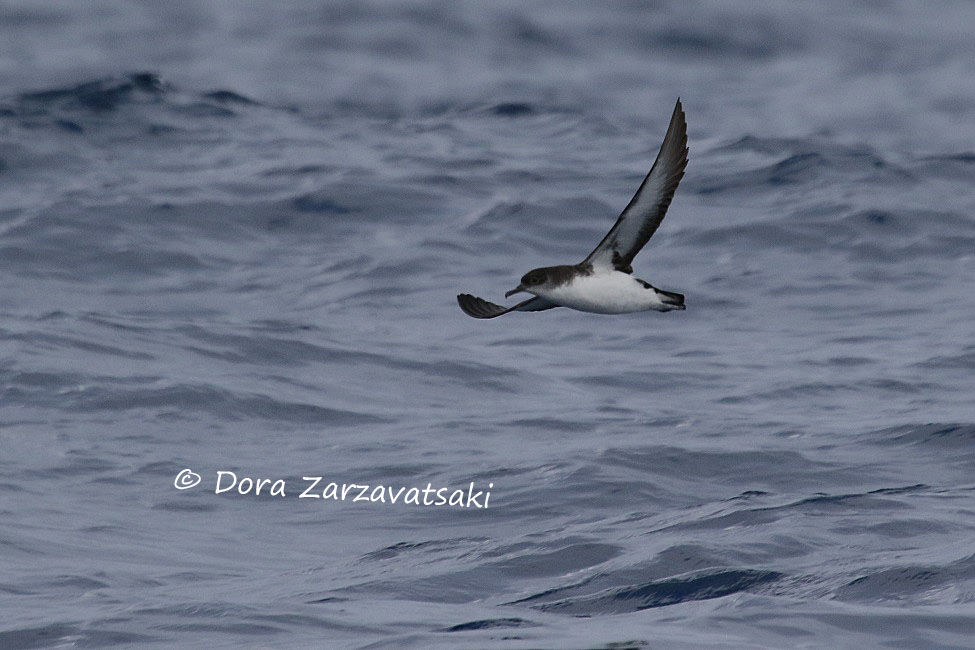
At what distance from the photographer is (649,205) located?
8.97m

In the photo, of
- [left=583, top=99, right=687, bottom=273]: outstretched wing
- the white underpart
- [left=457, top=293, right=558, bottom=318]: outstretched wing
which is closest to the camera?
[left=583, top=99, right=687, bottom=273]: outstretched wing

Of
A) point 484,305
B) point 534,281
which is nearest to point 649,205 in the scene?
point 534,281

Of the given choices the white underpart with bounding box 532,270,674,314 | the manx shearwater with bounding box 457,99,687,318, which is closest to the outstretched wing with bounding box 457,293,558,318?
the manx shearwater with bounding box 457,99,687,318

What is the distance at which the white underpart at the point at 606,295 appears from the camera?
8828 millimetres

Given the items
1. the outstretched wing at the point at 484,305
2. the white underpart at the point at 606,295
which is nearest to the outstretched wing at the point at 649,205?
the white underpart at the point at 606,295

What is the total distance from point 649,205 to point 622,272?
0.44m

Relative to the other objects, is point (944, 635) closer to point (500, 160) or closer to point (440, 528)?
point (440, 528)

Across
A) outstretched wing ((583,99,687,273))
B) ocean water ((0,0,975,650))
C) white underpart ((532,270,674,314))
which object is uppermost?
outstretched wing ((583,99,687,273))

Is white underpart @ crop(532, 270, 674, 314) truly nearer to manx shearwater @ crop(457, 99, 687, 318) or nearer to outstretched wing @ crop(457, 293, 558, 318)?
manx shearwater @ crop(457, 99, 687, 318)

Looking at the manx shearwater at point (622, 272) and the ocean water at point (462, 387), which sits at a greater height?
the manx shearwater at point (622, 272)

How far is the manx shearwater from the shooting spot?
8.70 metres

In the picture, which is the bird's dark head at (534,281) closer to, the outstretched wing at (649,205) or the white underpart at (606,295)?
the white underpart at (606,295)

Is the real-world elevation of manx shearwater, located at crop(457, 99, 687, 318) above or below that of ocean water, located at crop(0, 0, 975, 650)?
above

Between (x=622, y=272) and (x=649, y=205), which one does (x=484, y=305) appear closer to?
(x=622, y=272)
